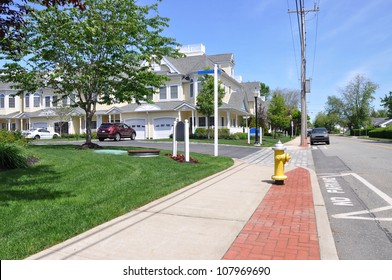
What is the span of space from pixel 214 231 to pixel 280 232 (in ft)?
3.08

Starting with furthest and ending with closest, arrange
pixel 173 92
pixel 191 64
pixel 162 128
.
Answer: pixel 191 64, pixel 173 92, pixel 162 128

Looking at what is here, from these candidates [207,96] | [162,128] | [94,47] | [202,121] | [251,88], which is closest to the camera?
[94,47]

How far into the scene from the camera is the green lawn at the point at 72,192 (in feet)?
14.8

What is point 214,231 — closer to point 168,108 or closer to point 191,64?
point 168,108

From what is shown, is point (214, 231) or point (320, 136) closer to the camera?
point (214, 231)

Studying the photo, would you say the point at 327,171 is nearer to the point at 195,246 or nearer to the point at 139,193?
the point at 139,193

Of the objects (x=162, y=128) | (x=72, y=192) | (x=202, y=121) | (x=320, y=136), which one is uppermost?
(x=202, y=121)

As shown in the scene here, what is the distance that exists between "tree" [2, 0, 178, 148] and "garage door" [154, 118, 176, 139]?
17.8 metres

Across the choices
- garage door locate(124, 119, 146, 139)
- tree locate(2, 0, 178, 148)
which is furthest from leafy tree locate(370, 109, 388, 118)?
tree locate(2, 0, 178, 148)

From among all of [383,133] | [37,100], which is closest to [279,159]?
[37,100]

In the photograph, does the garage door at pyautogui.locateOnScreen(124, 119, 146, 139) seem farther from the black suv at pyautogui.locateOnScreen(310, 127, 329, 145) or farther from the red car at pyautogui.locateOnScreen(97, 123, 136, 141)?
the black suv at pyautogui.locateOnScreen(310, 127, 329, 145)

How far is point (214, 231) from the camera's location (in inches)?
189

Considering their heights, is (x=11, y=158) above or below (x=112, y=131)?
below

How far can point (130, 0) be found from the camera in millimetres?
15203
